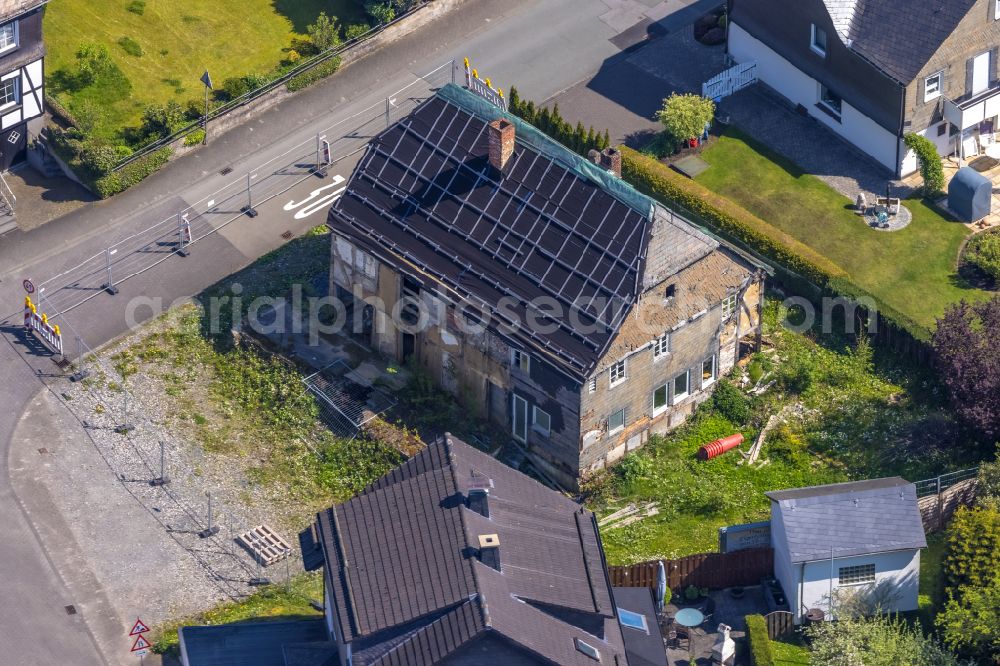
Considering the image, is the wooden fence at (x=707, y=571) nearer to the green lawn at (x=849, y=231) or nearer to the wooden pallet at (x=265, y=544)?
the wooden pallet at (x=265, y=544)

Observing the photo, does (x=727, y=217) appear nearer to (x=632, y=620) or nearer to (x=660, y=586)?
(x=660, y=586)

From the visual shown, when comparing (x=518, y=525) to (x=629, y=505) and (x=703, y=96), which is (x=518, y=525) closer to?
(x=629, y=505)

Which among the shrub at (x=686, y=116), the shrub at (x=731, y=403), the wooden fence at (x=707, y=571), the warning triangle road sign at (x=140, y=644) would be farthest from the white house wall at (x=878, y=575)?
the shrub at (x=686, y=116)

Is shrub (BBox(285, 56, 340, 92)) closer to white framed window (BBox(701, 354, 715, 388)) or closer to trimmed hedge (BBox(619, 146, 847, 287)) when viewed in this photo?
trimmed hedge (BBox(619, 146, 847, 287))

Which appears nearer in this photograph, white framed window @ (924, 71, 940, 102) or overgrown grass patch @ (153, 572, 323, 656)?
overgrown grass patch @ (153, 572, 323, 656)

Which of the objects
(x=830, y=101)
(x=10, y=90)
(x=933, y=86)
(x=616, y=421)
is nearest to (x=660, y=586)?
(x=616, y=421)

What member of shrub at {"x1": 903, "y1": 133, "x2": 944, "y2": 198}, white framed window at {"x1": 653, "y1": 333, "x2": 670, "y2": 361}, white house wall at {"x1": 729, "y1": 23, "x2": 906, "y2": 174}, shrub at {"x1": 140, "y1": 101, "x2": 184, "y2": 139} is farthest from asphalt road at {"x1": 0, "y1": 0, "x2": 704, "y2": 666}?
Answer: white framed window at {"x1": 653, "y1": 333, "x2": 670, "y2": 361}
